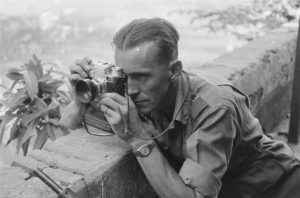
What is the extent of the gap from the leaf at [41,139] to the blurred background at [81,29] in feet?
22.1

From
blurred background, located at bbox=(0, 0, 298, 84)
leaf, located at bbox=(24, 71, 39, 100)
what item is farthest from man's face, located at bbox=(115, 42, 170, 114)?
blurred background, located at bbox=(0, 0, 298, 84)

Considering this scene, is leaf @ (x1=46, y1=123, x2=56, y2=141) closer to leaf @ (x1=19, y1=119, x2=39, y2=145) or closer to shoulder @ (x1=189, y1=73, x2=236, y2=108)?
leaf @ (x1=19, y1=119, x2=39, y2=145)

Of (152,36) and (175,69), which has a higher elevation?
(152,36)

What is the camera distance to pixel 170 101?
2.22 meters

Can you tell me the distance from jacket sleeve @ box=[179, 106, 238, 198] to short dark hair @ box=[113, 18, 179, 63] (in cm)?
31

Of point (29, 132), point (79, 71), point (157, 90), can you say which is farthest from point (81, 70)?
point (29, 132)

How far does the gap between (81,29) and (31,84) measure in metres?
9.75

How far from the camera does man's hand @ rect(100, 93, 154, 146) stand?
80.6 inches

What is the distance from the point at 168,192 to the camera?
2.04 metres

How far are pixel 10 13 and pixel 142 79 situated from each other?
1169 cm

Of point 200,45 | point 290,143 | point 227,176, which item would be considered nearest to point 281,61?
point 290,143

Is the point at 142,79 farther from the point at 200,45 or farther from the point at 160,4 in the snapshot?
the point at 160,4

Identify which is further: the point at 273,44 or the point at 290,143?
the point at 273,44

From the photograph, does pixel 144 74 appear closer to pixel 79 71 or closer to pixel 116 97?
pixel 116 97
